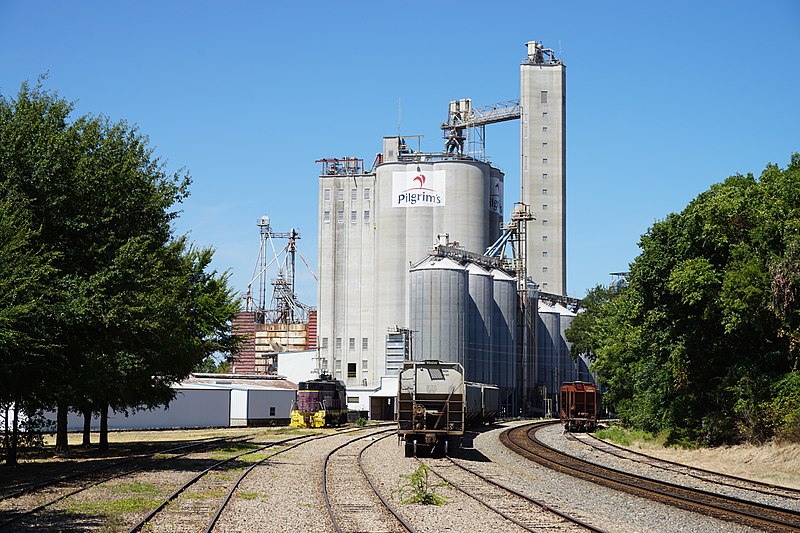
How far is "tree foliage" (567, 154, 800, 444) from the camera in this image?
1287 inches

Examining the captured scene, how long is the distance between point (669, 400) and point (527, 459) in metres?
12.6

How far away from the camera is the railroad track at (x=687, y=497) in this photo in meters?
17.5

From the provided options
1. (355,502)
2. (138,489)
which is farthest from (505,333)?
(355,502)

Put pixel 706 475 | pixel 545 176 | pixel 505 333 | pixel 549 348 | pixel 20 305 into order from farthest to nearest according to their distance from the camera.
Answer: pixel 545 176 < pixel 549 348 < pixel 505 333 < pixel 706 475 < pixel 20 305

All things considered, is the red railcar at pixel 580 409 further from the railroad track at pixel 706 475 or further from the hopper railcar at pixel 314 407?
the hopper railcar at pixel 314 407

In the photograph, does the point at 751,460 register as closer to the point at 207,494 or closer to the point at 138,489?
the point at 207,494

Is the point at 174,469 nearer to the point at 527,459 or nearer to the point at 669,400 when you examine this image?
the point at 527,459

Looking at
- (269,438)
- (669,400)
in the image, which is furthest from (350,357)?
(669,400)

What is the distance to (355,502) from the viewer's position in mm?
20281

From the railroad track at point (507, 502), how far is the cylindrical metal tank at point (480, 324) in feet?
222

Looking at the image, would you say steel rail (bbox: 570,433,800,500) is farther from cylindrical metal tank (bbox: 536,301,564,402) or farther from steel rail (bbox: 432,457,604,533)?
cylindrical metal tank (bbox: 536,301,564,402)

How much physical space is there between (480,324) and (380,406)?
632 inches

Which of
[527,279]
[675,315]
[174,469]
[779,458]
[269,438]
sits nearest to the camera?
[174,469]

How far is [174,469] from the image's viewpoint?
2803 centimetres
